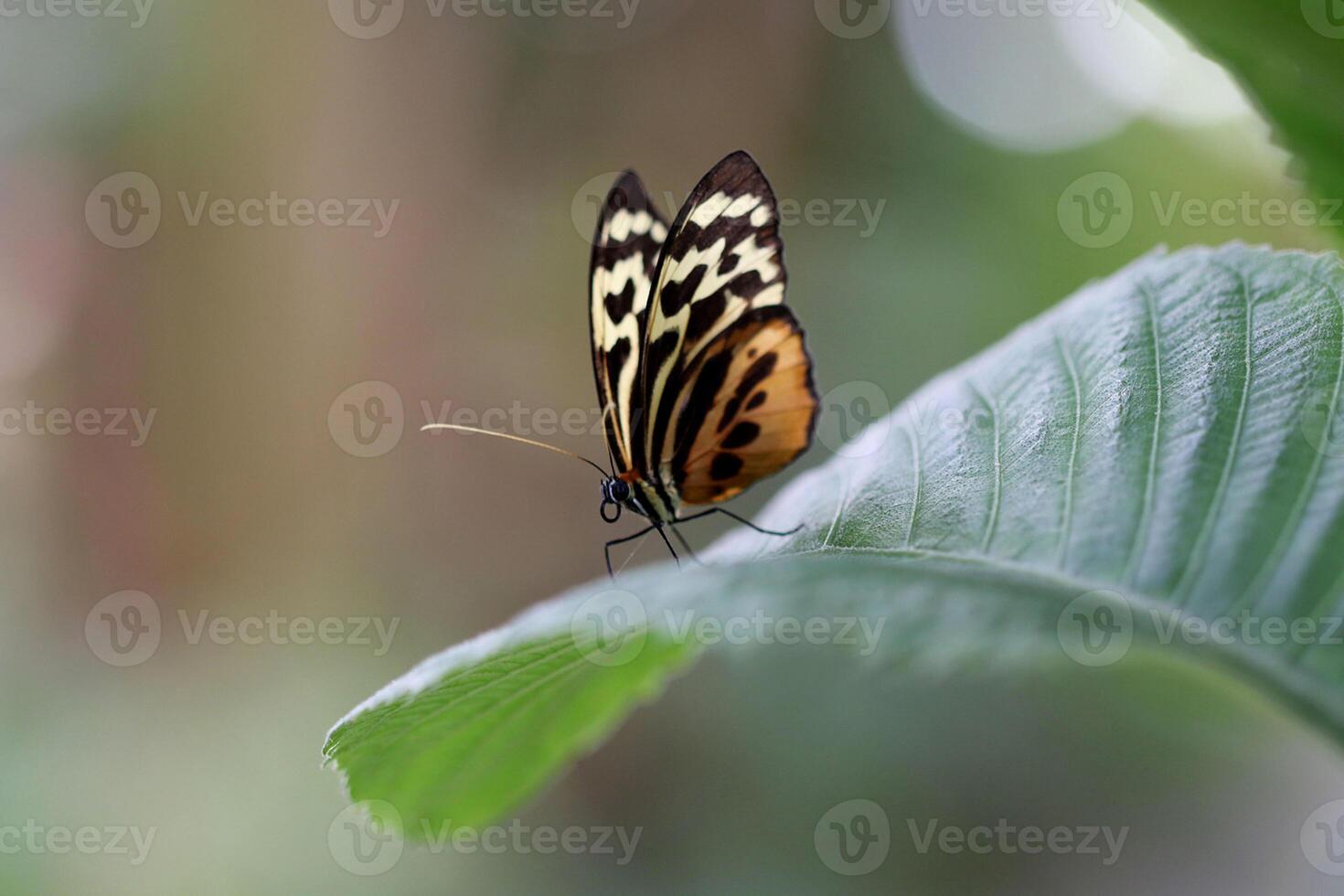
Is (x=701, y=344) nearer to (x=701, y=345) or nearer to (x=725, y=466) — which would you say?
(x=701, y=345)

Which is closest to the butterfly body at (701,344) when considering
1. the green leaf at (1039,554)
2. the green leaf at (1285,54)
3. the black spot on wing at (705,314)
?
the black spot on wing at (705,314)

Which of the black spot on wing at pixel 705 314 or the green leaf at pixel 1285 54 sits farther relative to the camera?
the black spot on wing at pixel 705 314

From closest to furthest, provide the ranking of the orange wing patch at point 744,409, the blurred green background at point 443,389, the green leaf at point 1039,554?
the green leaf at point 1039,554 < the orange wing patch at point 744,409 < the blurred green background at point 443,389

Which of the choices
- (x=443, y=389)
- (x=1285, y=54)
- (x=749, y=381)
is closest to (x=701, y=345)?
(x=749, y=381)

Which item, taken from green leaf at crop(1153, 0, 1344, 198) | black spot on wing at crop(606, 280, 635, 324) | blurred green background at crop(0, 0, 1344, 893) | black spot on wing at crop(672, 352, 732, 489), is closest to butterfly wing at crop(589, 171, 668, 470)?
black spot on wing at crop(606, 280, 635, 324)

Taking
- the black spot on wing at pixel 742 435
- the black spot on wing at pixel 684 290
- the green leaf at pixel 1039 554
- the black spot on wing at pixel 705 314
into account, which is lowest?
the green leaf at pixel 1039 554

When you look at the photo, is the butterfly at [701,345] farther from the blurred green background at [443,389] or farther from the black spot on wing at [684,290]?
the blurred green background at [443,389]

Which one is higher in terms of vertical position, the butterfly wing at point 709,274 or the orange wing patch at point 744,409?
the butterfly wing at point 709,274
